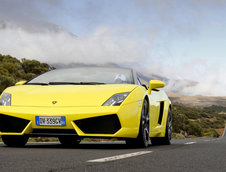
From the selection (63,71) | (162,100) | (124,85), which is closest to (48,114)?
(124,85)

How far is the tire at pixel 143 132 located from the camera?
22.9 ft

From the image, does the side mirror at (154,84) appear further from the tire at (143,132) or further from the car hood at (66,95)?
the car hood at (66,95)

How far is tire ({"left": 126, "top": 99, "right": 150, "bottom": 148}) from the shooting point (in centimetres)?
699

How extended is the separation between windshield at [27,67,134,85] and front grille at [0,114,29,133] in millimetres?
1082

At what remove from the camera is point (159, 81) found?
7758mm

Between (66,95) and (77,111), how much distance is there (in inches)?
14.6

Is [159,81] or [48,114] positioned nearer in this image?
[48,114]

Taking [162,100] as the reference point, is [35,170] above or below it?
above

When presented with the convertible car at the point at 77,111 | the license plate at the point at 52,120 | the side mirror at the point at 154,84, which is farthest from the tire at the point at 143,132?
the license plate at the point at 52,120

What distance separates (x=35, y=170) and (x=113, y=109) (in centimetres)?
290

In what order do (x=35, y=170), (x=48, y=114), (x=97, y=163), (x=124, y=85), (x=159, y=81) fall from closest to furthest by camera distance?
(x=35, y=170) < (x=97, y=163) < (x=48, y=114) < (x=124, y=85) < (x=159, y=81)

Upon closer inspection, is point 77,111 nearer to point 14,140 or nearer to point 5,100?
point 5,100

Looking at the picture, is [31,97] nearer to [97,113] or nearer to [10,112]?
[10,112]

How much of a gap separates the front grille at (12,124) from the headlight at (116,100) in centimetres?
122
